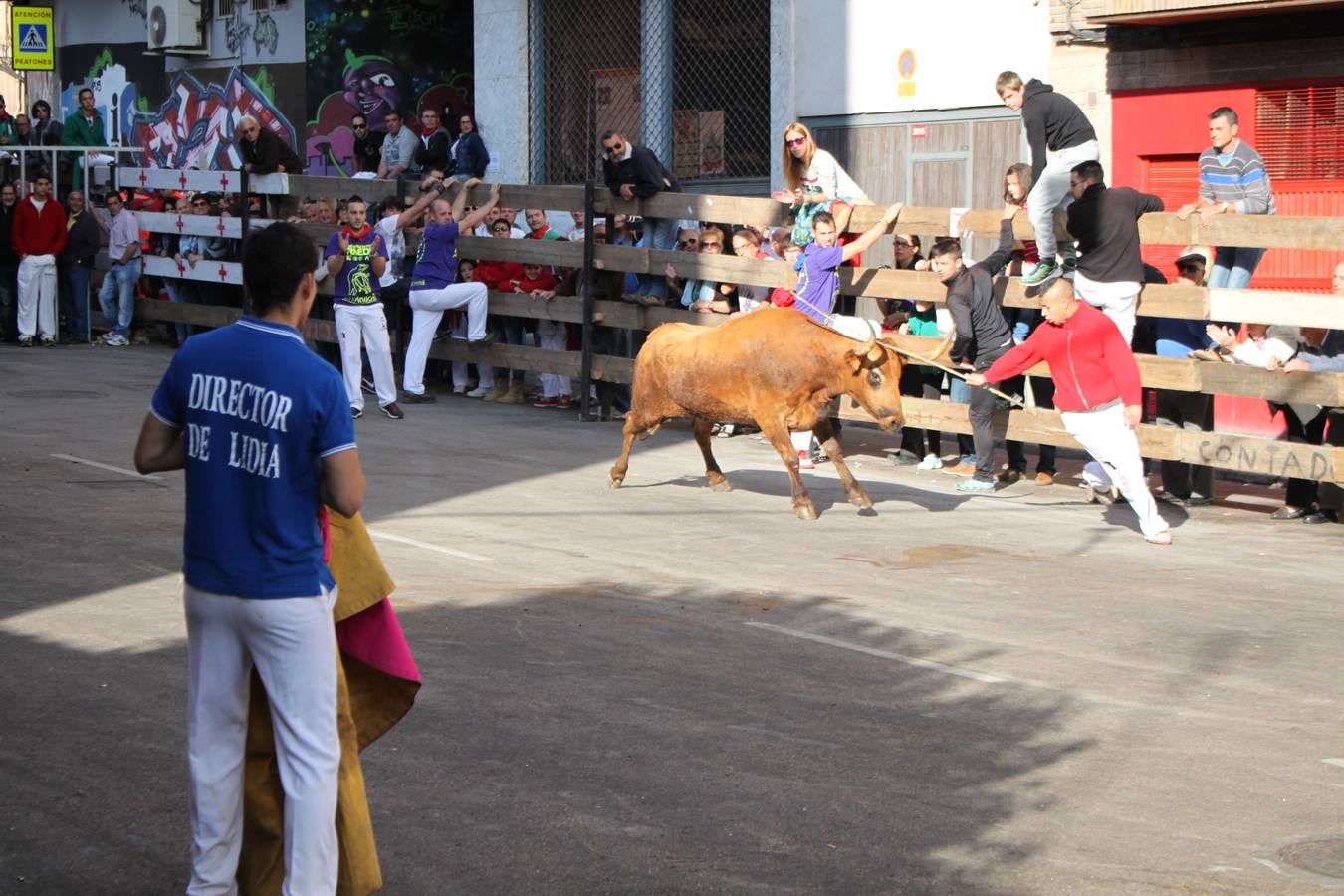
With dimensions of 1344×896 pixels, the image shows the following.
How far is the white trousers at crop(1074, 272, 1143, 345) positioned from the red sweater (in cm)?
114

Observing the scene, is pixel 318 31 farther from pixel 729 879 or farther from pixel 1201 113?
pixel 729 879

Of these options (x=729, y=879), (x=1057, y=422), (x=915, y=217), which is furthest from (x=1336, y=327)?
(x=729, y=879)

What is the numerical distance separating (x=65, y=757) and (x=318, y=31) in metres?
22.9

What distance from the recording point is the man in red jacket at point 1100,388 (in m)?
11.9

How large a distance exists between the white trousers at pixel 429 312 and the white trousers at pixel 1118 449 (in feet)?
26.8

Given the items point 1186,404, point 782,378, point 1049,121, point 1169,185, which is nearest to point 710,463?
point 782,378

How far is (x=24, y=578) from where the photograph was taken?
9.73 m

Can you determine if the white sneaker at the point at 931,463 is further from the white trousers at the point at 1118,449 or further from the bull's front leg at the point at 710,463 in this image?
the white trousers at the point at 1118,449

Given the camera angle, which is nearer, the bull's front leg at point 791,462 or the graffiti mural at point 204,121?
the bull's front leg at point 791,462

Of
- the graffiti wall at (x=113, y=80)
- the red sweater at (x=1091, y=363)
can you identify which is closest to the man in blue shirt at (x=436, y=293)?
the red sweater at (x=1091, y=363)

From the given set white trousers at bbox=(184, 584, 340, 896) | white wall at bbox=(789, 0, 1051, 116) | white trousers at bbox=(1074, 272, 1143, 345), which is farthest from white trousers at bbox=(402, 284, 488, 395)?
white trousers at bbox=(184, 584, 340, 896)

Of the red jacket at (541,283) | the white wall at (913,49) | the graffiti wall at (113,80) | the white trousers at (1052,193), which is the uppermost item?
the graffiti wall at (113,80)

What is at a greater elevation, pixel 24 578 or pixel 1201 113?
pixel 1201 113

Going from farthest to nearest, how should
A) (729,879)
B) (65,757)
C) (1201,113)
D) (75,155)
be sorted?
(75,155), (1201,113), (65,757), (729,879)
